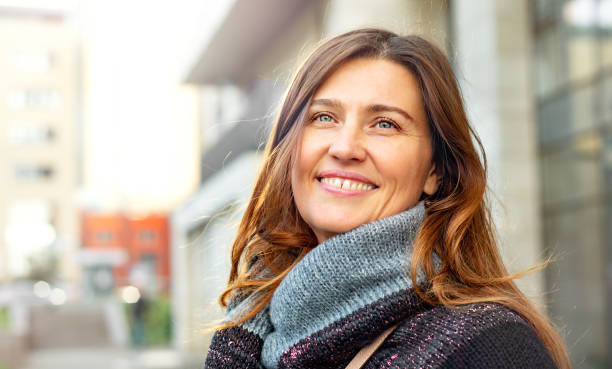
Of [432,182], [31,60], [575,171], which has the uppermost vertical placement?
[31,60]

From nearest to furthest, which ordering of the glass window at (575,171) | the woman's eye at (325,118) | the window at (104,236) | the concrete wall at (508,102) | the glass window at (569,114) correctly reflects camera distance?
the woman's eye at (325,118)
the concrete wall at (508,102)
the glass window at (569,114)
the glass window at (575,171)
the window at (104,236)

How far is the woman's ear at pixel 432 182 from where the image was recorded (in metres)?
2.17

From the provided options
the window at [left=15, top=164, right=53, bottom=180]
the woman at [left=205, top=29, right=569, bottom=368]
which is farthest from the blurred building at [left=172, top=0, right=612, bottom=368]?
the window at [left=15, top=164, right=53, bottom=180]

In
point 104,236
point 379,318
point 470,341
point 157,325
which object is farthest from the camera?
point 104,236

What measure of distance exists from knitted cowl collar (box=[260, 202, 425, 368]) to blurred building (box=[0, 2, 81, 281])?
2628 inches

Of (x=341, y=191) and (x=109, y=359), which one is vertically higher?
(x=341, y=191)

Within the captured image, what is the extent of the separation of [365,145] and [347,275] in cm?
35

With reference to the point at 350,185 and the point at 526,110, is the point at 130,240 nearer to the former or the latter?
the point at 526,110

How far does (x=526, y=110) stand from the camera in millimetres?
8500

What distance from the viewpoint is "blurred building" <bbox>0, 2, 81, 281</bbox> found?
67.1 m

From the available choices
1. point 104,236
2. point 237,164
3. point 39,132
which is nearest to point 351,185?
point 237,164

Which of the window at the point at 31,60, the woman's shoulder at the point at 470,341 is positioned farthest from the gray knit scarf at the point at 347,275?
the window at the point at 31,60

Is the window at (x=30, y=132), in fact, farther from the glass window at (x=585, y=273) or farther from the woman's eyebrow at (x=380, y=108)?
the woman's eyebrow at (x=380, y=108)

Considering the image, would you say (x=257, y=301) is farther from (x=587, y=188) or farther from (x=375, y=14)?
(x=587, y=188)
